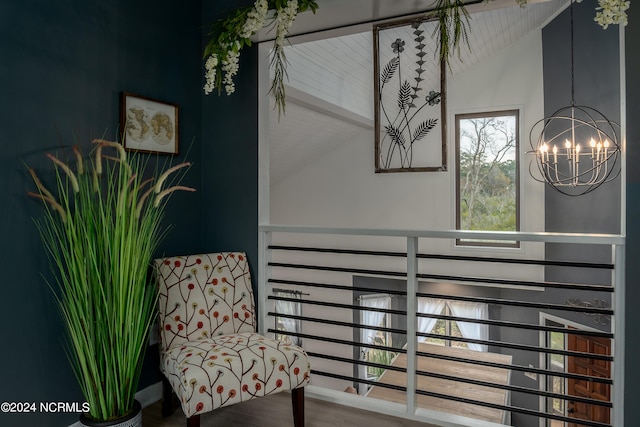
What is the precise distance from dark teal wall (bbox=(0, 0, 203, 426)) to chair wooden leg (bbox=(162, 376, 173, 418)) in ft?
0.70

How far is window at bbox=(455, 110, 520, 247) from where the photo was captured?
5.96m

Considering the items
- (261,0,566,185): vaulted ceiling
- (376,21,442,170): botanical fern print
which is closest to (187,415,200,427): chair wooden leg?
(261,0,566,185): vaulted ceiling

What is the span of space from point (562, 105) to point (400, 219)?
2566 mm

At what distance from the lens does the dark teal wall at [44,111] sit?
70.4 inches

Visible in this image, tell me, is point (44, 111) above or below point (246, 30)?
below

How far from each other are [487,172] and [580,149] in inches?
73.9

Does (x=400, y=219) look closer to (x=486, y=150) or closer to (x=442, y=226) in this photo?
(x=442, y=226)

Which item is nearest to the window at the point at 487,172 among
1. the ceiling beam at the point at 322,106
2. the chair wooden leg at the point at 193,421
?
the ceiling beam at the point at 322,106

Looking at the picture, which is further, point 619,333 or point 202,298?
point 202,298

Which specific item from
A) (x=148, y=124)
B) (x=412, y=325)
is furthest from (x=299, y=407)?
(x=148, y=124)

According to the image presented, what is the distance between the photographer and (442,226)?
6.30 metres

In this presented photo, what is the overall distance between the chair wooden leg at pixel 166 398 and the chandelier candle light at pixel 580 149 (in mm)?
3802

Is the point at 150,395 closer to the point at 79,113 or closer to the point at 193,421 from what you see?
the point at 193,421

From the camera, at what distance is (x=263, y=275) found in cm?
272
